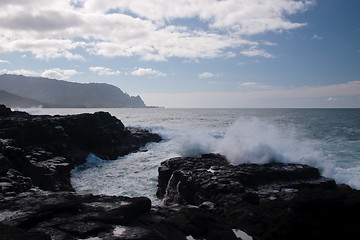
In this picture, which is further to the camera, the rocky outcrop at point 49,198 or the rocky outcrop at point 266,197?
the rocky outcrop at point 266,197

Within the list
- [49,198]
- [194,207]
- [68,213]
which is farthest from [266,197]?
[49,198]

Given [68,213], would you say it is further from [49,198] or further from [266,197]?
[266,197]

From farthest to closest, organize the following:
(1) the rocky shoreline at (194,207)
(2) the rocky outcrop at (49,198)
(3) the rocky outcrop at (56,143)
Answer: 1. (3) the rocky outcrop at (56,143)
2. (1) the rocky shoreline at (194,207)
3. (2) the rocky outcrop at (49,198)

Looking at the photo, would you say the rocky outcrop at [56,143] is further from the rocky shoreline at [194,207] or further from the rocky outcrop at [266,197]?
the rocky outcrop at [266,197]

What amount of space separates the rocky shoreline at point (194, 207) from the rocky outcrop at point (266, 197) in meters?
0.02

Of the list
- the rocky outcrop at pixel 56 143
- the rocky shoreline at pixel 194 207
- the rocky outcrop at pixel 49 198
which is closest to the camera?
the rocky outcrop at pixel 49 198

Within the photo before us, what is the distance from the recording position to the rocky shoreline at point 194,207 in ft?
18.8

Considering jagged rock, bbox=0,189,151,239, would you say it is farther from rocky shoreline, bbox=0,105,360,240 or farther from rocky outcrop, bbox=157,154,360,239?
rocky outcrop, bbox=157,154,360,239

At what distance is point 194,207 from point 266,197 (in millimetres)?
2923

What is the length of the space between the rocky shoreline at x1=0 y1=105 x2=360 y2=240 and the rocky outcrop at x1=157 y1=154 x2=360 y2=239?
20mm

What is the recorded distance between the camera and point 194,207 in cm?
757

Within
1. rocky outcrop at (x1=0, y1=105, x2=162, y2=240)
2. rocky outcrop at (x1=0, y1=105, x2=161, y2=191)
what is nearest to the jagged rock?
rocky outcrop at (x1=0, y1=105, x2=162, y2=240)

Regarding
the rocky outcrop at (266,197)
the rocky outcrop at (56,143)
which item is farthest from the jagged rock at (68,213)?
the rocky outcrop at (56,143)

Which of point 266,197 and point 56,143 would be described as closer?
point 266,197
